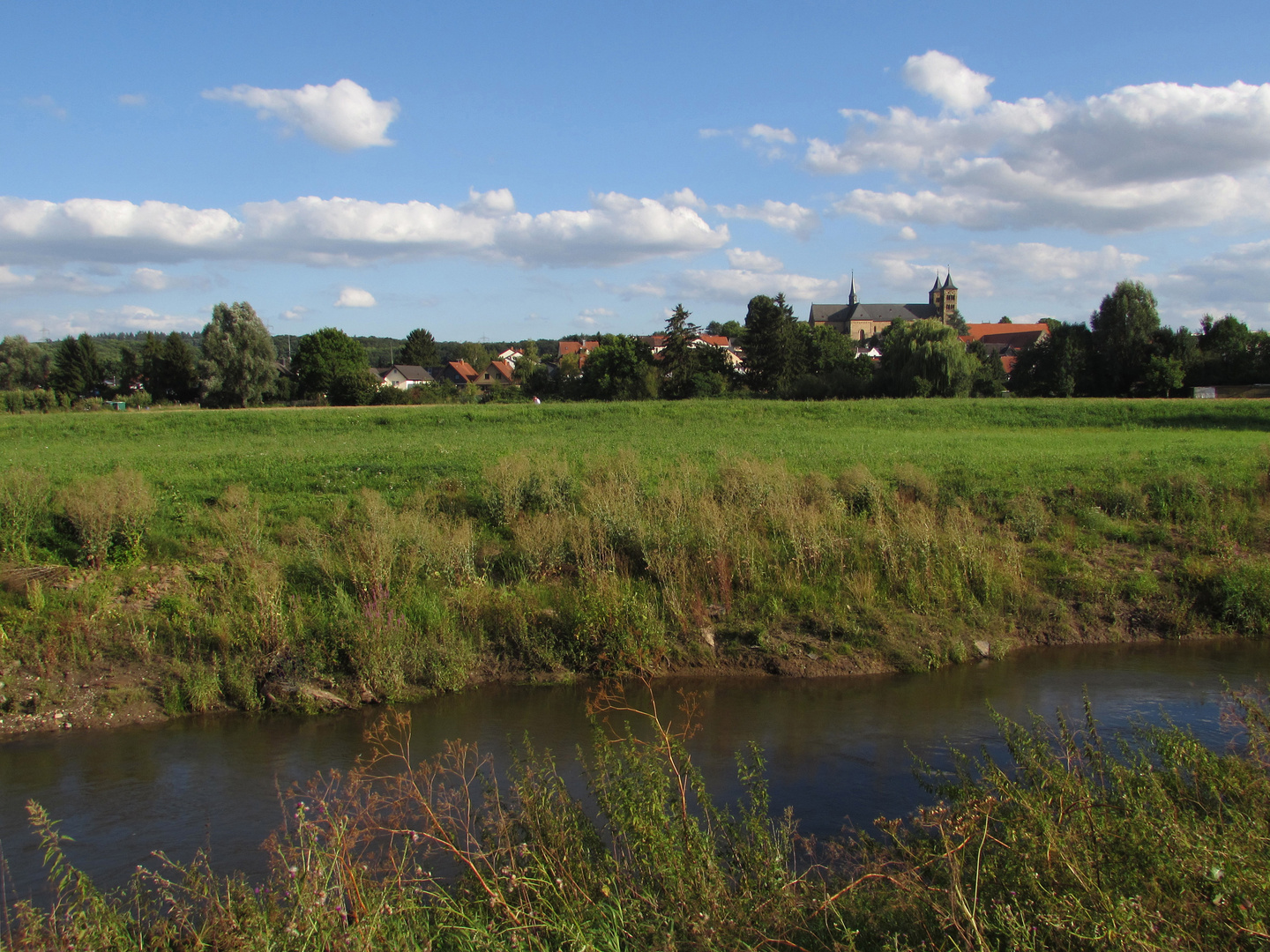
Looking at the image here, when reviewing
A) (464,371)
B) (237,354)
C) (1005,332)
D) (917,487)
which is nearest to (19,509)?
(917,487)

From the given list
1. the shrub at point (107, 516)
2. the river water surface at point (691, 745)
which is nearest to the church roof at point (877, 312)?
the river water surface at point (691, 745)

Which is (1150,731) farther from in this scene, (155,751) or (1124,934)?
(155,751)

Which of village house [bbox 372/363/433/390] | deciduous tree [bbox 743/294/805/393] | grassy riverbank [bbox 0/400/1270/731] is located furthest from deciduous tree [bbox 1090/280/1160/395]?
village house [bbox 372/363/433/390]

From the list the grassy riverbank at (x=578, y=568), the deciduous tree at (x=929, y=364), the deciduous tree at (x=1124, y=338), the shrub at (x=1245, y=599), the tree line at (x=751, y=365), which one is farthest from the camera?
the deciduous tree at (x=1124, y=338)

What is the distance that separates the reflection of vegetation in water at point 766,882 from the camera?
11.8ft

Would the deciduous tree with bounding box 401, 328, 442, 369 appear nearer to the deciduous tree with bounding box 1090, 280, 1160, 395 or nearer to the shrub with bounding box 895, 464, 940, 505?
the deciduous tree with bounding box 1090, 280, 1160, 395

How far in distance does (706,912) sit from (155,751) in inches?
335

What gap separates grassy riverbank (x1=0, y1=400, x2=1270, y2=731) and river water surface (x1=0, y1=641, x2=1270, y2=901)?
22.1 inches

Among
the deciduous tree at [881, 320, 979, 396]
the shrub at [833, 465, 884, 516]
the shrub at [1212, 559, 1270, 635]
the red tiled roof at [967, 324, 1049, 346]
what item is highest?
the red tiled roof at [967, 324, 1049, 346]

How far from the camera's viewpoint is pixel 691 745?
931cm

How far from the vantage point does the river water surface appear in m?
7.73

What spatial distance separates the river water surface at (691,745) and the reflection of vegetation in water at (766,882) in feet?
7.56

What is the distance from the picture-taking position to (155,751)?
32.2ft

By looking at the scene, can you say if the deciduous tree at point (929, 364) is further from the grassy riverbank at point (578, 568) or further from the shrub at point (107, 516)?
the shrub at point (107, 516)
